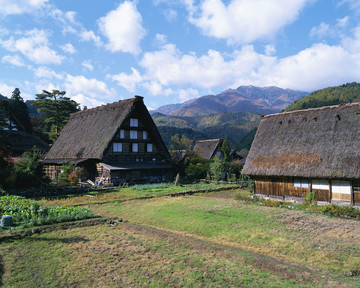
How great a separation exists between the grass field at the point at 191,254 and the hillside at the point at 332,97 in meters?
77.9

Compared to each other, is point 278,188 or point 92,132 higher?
point 92,132

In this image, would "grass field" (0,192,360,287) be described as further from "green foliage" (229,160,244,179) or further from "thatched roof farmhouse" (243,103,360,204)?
"green foliage" (229,160,244,179)

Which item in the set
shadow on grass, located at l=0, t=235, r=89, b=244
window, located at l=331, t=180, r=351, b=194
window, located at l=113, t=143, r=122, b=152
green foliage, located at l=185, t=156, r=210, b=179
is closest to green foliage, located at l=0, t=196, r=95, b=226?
shadow on grass, located at l=0, t=235, r=89, b=244

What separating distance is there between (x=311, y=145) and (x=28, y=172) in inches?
911

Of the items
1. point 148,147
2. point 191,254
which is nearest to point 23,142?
point 148,147

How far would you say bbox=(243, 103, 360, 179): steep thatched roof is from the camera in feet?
58.0

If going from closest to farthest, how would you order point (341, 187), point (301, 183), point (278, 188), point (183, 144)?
point (341, 187) → point (301, 183) → point (278, 188) → point (183, 144)

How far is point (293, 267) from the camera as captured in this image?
804cm

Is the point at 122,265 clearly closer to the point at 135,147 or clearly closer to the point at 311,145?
the point at 311,145

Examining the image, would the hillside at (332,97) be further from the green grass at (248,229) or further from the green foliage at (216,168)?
the green grass at (248,229)

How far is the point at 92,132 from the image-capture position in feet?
120

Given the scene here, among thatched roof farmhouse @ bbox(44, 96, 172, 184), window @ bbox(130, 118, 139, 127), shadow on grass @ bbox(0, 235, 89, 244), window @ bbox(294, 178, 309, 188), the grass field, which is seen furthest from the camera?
window @ bbox(130, 118, 139, 127)

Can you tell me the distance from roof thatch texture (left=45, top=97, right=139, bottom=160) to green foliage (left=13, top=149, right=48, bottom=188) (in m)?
7.74

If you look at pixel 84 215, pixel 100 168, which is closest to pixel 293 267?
pixel 84 215
